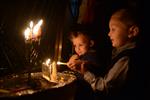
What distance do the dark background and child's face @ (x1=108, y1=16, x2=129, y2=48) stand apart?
913 millimetres

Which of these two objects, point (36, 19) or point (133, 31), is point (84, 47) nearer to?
point (133, 31)

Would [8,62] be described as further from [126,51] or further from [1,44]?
[126,51]

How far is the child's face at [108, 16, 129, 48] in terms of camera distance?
107 inches

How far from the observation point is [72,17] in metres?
4.84

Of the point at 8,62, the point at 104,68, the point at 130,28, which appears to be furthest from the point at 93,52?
the point at 8,62

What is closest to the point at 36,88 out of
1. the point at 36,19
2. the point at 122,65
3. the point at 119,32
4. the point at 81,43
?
the point at 122,65

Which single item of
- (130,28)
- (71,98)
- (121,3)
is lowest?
(71,98)

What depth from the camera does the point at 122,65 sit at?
2525mm

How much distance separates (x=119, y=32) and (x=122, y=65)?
36cm

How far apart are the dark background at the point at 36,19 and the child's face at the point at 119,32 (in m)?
0.91

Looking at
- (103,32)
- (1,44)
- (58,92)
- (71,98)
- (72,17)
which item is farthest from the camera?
(72,17)

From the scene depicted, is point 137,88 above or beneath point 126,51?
beneath

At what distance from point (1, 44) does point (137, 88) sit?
91.1 inches

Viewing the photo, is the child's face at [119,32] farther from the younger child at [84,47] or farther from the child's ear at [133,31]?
the younger child at [84,47]
